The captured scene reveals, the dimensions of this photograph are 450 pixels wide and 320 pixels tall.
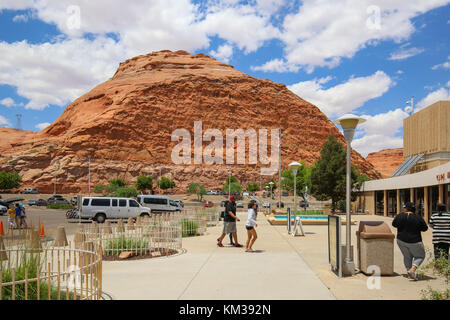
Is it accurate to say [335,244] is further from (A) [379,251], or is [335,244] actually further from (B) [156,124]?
(B) [156,124]

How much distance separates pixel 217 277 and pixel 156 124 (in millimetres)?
113448

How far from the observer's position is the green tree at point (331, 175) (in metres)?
46.0

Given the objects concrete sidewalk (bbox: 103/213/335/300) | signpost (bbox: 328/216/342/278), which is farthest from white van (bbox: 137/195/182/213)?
signpost (bbox: 328/216/342/278)

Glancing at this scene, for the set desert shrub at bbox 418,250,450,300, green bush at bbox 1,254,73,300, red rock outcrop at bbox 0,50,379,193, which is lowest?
desert shrub at bbox 418,250,450,300

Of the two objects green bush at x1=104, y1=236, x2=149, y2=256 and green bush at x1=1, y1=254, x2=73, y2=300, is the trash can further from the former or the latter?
green bush at x1=104, y1=236, x2=149, y2=256

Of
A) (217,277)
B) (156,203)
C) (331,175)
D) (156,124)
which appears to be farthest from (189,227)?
(156,124)

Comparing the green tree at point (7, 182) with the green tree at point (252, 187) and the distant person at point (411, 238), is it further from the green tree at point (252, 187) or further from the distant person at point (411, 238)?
the distant person at point (411, 238)

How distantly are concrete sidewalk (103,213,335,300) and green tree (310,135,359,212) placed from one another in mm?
35672

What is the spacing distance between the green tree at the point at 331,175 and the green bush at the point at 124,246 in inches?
1463

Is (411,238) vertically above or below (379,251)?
above

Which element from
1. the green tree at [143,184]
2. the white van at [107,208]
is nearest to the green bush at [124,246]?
the white van at [107,208]

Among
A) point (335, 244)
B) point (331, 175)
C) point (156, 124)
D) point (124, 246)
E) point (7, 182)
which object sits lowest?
point (124, 246)

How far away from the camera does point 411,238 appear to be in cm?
789

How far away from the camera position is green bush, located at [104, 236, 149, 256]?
10914 mm
